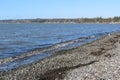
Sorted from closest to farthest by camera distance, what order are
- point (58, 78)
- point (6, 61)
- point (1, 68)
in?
1. point (58, 78)
2. point (1, 68)
3. point (6, 61)

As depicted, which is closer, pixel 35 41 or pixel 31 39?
pixel 35 41

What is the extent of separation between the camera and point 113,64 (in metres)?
21.1

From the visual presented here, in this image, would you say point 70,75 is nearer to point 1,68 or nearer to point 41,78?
point 41,78

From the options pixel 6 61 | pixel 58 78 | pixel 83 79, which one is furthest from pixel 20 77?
pixel 6 61

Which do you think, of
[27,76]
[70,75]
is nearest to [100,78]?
[70,75]

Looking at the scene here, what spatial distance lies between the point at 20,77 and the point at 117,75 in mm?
6746

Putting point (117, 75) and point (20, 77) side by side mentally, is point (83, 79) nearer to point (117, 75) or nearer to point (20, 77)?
point (117, 75)

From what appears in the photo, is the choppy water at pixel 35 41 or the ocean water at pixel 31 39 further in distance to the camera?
the ocean water at pixel 31 39

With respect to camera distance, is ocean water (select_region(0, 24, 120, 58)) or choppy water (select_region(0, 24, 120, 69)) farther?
ocean water (select_region(0, 24, 120, 58))

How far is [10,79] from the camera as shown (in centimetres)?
1952

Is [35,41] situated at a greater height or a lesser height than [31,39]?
greater

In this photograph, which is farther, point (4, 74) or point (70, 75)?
point (4, 74)

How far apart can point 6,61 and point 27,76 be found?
31.6 feet

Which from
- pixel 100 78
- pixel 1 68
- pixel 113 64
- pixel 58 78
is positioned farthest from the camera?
pixel 1 68
